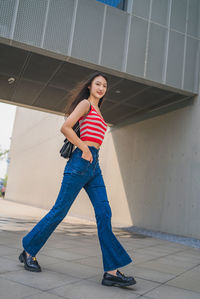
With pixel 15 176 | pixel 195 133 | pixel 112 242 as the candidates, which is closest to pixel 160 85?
pixel 195 133

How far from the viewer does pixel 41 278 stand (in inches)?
93.2

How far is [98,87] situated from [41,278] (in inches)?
66.6

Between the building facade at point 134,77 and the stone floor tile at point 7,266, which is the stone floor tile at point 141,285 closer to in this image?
the stone floor tile at point 7,266

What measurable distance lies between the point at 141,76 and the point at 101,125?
5418 mm

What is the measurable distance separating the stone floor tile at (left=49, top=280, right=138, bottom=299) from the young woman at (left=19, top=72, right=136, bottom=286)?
0.08 metres

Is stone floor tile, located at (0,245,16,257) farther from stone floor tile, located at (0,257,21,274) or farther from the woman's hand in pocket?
the woman's hand in pocket

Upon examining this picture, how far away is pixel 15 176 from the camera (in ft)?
86.7

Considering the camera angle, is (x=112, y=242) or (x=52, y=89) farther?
(x=52, y=89)

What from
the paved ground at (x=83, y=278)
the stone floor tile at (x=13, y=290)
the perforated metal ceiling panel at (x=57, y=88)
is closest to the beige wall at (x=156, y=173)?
the perforated metal ceiling panel at (x=57, y=88)

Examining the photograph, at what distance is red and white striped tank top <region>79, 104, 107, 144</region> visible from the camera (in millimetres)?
2582

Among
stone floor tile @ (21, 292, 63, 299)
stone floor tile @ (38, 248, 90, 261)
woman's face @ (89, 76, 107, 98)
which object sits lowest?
stone floor tile @ (38, 248, 90, 261)

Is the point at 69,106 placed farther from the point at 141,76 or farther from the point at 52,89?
the point at 52,89

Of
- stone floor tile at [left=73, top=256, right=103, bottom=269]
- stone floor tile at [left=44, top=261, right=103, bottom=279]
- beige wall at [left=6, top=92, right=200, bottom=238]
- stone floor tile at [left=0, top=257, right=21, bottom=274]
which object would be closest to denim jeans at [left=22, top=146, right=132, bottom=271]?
stone floor tile at [left=0, top=257, right=21, bottom=274]

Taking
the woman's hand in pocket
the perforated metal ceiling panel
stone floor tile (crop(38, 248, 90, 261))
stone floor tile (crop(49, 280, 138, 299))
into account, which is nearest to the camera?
stone floor tile (crop(49, 280, 138, 299))
